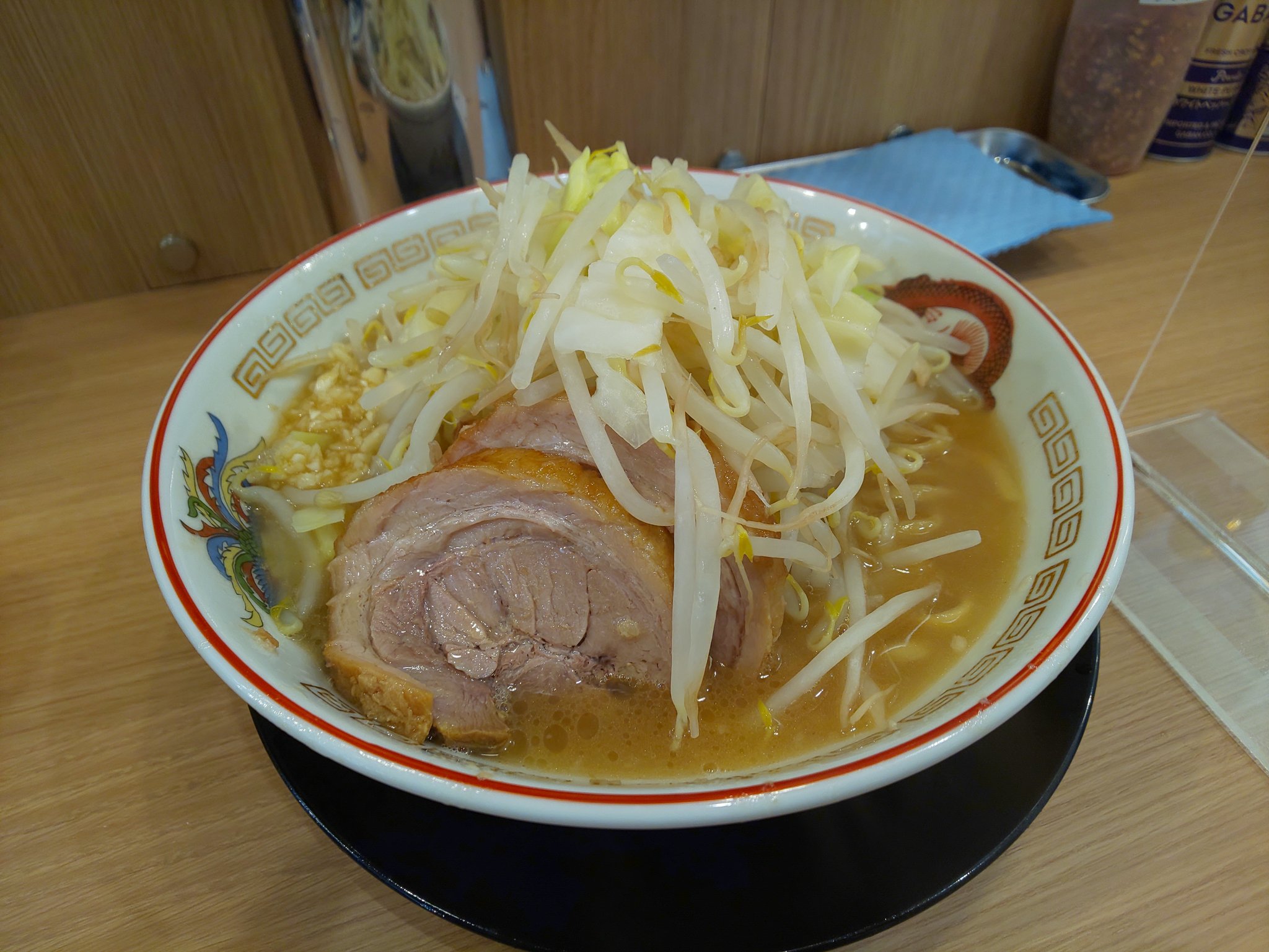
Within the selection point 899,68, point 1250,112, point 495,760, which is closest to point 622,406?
point 495,760

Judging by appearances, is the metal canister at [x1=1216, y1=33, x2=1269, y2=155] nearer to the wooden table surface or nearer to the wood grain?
the wooden table surface

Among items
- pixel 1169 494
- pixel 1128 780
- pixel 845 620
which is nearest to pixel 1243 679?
pixel 1128 780

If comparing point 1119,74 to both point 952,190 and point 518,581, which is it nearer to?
point 952,190

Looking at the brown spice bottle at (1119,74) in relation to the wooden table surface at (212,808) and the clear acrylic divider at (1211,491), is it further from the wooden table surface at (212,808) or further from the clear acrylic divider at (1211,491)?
the wooden table surface at (212,808)

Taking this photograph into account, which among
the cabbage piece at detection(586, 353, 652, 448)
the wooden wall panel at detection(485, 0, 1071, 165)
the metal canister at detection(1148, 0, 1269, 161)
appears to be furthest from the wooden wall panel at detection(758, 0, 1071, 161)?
the cabbage piece at detection(586, 353, 652, 448)

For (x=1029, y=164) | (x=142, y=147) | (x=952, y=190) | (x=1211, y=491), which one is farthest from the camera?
(x=1029, y=164)

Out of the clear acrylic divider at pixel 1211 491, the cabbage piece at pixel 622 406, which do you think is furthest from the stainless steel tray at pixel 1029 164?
the cabbage piece at pixel 622 406

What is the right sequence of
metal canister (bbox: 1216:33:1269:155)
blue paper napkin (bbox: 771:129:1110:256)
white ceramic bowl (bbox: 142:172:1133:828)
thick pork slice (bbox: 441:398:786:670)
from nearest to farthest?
white ceramic bowl (bbox: 142:172:1133:828), thick pork slice (bbox: 441:398:786:670), blue paper napkin (bbox: 771:129:1110:256), metal canister (bbox: 1216:33:1269:155)
